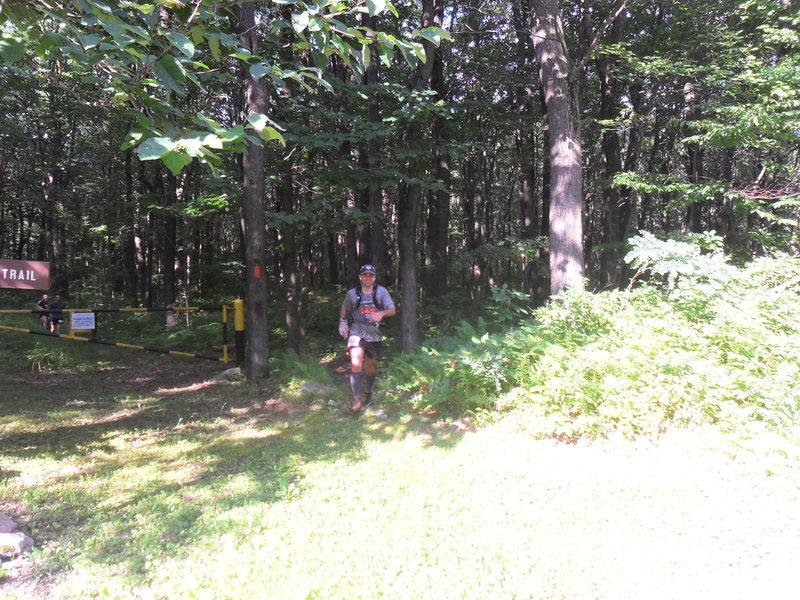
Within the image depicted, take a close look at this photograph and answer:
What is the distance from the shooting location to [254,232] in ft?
26.5

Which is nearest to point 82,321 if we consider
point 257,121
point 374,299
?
point 374,299

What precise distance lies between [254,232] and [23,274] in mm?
4898

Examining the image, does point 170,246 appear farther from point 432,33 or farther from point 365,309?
point 432,33

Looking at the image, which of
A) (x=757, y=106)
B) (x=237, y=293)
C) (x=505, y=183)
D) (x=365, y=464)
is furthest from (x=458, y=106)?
(x=505, y=183)

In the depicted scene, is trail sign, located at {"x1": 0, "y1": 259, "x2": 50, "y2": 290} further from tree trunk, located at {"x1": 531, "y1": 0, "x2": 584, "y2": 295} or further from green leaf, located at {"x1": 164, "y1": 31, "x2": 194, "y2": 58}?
tree trunk, located at {"x1": 531, "y1": 0, "x2": 584, "y2": 295}

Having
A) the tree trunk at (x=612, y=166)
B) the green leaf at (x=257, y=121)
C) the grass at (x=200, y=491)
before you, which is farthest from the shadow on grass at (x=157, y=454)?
the tree trunk at (x=612, y=166)

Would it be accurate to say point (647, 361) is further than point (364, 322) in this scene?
No

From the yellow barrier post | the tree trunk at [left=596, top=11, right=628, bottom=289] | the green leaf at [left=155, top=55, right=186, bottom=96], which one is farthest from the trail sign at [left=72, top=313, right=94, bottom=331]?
A: the tree trunk at [left=596, top=11, right=628, bottom=289]

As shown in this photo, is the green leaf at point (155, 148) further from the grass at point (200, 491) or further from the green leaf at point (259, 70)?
the grass at point (200, 491)

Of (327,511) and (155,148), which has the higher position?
(155,148)

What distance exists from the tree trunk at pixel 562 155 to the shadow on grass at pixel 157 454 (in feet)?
12.0

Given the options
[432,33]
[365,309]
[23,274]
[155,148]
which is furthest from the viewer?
[365,309]

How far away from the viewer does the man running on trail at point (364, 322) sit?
6160 millimetres

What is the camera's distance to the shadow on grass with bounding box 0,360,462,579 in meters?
3.10
